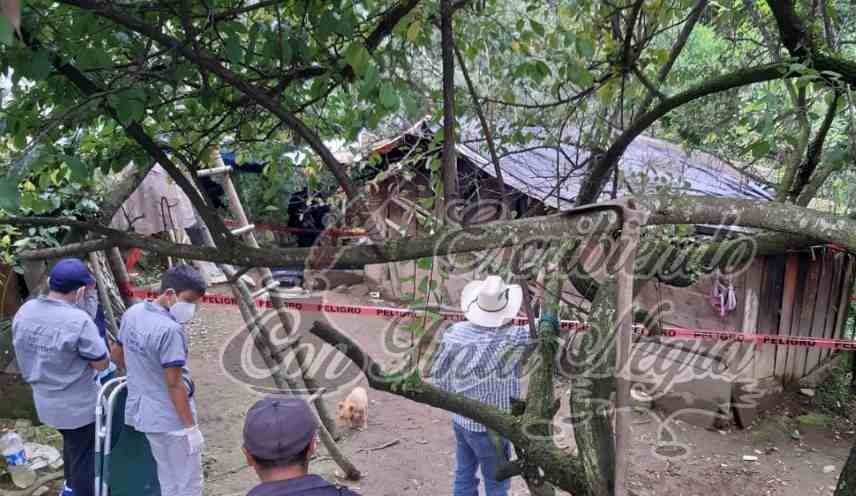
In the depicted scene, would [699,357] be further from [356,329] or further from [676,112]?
[356,329]

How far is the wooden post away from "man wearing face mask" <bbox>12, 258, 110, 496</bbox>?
3315mm

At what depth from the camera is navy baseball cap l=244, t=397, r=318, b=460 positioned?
1.93 metres

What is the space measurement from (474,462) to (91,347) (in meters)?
2.44

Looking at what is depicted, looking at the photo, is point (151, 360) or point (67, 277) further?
point (67, 277)

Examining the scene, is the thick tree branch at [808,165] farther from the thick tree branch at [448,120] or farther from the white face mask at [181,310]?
the white face mask at [181,310]

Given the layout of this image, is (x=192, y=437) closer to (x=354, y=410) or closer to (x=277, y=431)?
(x=277, y=431)

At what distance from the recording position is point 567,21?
427cm

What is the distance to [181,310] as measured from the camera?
3.65 meters

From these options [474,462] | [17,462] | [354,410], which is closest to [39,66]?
[474,462]

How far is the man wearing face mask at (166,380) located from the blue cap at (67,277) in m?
0.40

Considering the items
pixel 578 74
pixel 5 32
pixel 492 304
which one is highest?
pixel 578 74

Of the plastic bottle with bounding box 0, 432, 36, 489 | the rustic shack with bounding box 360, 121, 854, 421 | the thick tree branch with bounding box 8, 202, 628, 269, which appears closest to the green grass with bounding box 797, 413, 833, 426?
the rustic shack with bounding box 360, 121, 854, 421

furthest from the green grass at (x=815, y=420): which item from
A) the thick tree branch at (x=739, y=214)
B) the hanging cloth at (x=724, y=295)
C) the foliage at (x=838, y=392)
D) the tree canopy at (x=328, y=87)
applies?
the thick tree branch at (x=739, y=214)

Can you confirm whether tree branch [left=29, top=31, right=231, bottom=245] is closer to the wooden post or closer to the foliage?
the wooden post
